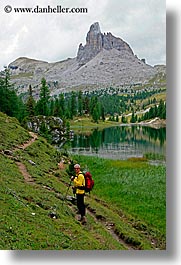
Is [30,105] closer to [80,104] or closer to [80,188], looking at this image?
[80,104]

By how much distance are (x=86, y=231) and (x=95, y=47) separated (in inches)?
80.3

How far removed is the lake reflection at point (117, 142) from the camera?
5.15m

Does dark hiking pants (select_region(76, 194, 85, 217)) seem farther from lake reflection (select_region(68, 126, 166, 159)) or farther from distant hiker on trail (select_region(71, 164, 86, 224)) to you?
lake reflection (select_region(68, 126, 166, 159))

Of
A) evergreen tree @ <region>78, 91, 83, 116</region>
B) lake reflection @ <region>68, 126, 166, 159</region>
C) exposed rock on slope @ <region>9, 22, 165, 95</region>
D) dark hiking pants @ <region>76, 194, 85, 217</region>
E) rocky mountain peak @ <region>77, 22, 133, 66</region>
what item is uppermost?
rocky mountain peak @ <region>77, 22, 133, 66</region>

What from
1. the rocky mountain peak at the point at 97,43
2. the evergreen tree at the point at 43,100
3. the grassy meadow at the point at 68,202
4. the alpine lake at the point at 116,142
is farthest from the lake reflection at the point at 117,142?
A: the rocky mountain peak at the point at 97,43

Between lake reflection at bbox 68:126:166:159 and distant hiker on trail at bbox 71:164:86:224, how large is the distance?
0.33 meters

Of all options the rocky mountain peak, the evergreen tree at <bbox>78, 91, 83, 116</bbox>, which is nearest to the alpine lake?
the evergreen tree at <bbox>78, 91, 83, 116</bbox>

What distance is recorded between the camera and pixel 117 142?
17.1ft

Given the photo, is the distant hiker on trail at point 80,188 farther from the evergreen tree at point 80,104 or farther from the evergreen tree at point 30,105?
the evergreen tree at point 30,105

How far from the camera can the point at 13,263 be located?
4.70 m

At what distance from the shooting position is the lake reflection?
515 cm

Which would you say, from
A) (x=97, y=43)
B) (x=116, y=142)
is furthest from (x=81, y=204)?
(x=97, y=43)

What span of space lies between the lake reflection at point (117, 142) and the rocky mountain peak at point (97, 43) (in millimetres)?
886

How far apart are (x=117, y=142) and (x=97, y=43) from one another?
1156 millimetres
